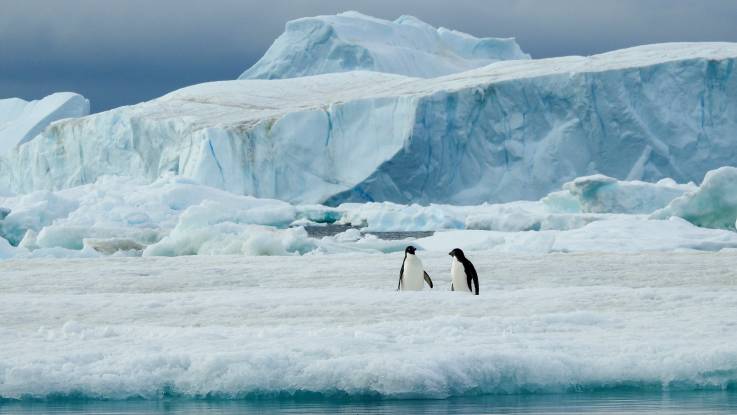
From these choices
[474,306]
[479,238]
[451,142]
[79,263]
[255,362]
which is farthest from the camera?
[451,142]

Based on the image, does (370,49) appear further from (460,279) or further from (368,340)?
(368,340)

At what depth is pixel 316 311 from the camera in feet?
25.7

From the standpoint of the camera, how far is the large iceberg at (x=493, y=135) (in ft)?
94.0

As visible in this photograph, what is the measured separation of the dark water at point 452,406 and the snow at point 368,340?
0.07m

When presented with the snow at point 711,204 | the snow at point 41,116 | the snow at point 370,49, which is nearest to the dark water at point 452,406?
the snow at point 711,204

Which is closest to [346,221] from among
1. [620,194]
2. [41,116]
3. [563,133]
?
[563,133]

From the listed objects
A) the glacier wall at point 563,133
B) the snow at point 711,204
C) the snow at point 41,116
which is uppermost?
the snow at point 41,116

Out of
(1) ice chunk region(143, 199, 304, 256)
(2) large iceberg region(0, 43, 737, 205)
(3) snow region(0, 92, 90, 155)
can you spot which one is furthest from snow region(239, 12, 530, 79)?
(1) ice chunk region(143, 199, 304, 256)

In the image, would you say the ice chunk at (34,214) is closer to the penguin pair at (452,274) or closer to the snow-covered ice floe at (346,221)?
the snow-covered ice floe at (346,221)

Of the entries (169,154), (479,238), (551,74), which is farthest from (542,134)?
(479,238)

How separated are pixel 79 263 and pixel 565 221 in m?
10.8

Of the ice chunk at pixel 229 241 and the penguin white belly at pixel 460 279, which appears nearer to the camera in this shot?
the penguin white belly at pixel 460 279

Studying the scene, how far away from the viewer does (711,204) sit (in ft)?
58.4

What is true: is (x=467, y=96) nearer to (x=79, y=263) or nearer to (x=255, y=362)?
(x=79, y=263)
